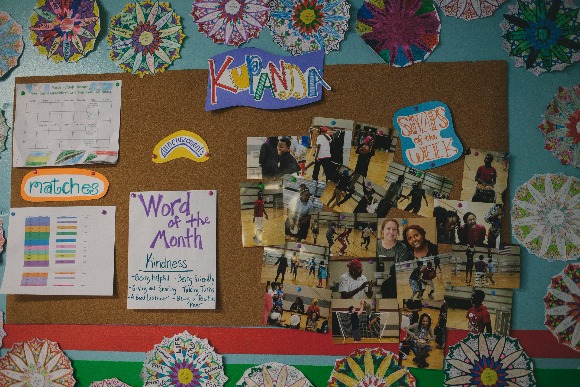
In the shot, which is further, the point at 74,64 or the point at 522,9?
the point at 74,64

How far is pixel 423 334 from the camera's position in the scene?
4.64 ft

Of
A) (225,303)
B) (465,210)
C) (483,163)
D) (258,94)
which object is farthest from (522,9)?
(225,303)

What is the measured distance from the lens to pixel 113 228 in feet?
4.91

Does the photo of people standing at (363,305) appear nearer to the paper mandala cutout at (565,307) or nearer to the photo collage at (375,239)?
the photo collage at (375,239)

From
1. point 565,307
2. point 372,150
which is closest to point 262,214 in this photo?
point 372,150

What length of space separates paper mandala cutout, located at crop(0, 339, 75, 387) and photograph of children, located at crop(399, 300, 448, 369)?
2.95ft

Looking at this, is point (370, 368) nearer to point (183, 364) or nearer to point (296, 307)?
point (296, 307)

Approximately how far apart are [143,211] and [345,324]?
615 mm

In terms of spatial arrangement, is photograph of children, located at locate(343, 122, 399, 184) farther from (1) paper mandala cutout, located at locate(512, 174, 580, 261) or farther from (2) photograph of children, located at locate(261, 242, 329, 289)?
(1) paper mandala cutout, located at locate(512, 174, 580, 261)

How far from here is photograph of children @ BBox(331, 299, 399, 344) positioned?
1.42 m

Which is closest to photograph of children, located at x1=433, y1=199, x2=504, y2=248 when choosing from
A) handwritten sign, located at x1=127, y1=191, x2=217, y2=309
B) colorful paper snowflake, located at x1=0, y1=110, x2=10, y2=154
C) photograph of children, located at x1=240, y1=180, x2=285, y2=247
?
photograph of children, located at x1=240, y1=180, x2=285, y2=247

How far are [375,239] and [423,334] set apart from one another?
0.27 m

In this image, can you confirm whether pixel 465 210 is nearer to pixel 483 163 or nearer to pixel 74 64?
pixel 483 163

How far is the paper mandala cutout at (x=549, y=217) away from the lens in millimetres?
1402
